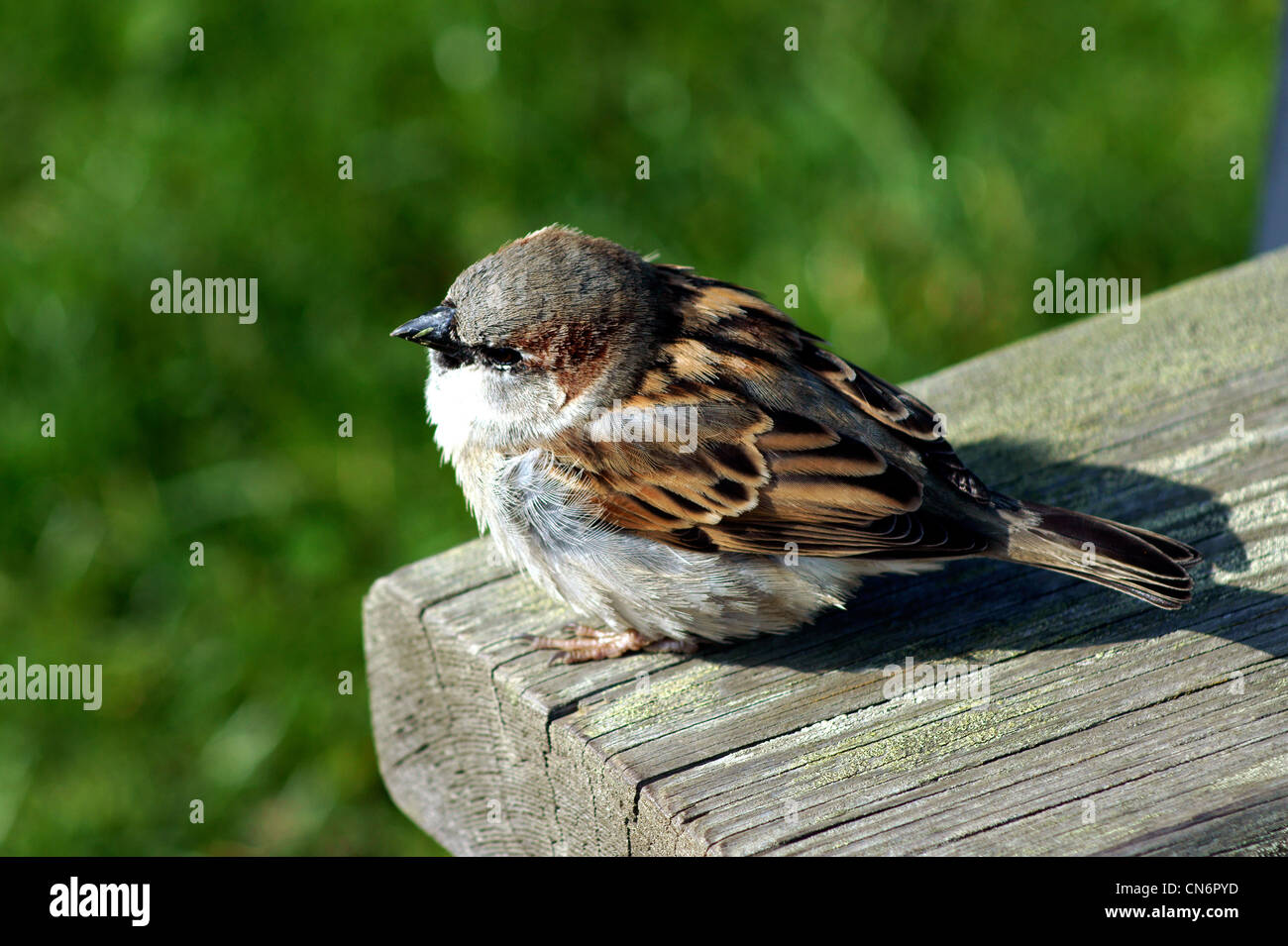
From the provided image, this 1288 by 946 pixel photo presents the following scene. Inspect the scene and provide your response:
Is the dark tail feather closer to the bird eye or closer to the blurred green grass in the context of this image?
the bird eye

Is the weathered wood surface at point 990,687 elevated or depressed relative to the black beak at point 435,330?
depressed

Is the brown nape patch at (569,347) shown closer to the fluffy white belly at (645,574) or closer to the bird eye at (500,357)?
the bird eye at (500,357)

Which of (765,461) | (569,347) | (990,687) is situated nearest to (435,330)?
(569,347)

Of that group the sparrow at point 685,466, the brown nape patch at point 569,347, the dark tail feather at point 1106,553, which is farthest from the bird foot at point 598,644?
the dark tail feather at point 1106,553

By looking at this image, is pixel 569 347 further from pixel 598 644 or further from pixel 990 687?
pixel 990 687

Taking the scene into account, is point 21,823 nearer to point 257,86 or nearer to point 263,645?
point 263,645

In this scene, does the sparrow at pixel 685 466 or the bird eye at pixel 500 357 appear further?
the bird eye at pixel 500 357
